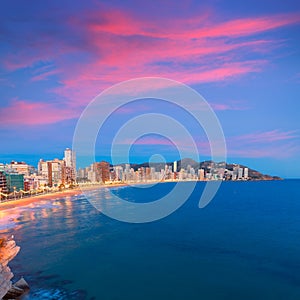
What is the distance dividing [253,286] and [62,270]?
1125 cm

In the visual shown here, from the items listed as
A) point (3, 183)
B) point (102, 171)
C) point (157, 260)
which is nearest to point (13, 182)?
point (3, 183)

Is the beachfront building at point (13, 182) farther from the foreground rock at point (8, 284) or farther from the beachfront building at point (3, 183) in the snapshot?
the foreground rock at point (8, 284)

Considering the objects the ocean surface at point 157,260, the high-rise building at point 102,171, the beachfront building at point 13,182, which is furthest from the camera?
the high-rise building at point 102,171

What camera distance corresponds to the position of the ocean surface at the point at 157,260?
44.9 feet

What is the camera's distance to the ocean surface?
1368 centimetres

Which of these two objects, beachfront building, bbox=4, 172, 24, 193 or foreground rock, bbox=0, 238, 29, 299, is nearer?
foreground rock, bbox=0, 238, 29, 299

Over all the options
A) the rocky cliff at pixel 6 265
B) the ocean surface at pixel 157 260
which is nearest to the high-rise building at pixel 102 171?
the ocean surface at pixel 157 260

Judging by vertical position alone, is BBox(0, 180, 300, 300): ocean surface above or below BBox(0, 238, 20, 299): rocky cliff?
below

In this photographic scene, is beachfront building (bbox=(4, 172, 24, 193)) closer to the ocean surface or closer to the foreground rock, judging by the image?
the ocean surface

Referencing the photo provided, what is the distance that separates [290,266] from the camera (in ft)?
56.7

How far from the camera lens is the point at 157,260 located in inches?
739

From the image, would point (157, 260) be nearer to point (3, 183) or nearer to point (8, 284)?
point (8, 284)

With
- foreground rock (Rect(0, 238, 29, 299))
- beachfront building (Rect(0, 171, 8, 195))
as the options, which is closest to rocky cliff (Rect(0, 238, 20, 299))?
foreground rock (Rect(0, 238, 29, 299))

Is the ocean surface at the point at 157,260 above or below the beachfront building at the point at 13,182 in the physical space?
below
